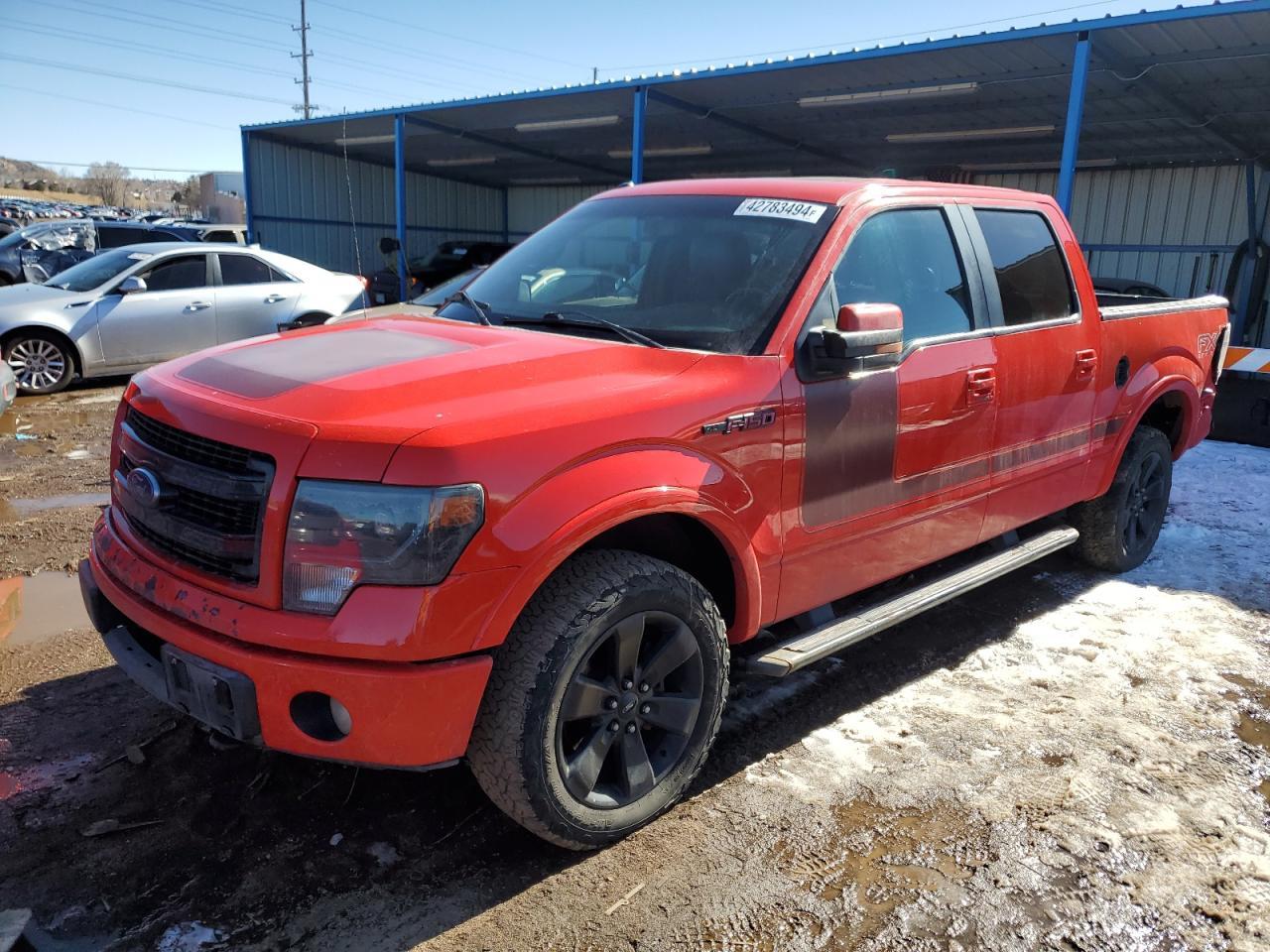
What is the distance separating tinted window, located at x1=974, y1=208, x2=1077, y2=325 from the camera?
13.1 ft

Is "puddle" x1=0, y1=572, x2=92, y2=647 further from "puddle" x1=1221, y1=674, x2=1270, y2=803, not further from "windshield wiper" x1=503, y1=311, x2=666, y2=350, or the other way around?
Result: "puddle" x1=1221, y1=674, x2=1270, y2=803

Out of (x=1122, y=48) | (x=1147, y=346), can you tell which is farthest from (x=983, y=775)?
(x=1122, y=48)

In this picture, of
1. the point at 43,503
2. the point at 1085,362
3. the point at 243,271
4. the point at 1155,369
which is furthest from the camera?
the point at 243,271

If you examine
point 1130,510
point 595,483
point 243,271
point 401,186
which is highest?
point 401,186

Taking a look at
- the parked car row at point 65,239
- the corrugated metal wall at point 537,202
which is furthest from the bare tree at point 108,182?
the parked car row at point 65,239

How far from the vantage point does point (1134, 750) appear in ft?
11.3

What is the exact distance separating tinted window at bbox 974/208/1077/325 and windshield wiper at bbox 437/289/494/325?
2.14m

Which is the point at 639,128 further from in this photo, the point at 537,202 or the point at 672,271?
the point at 537,202

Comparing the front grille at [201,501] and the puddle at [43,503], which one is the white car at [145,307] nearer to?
the puddle at [43,503]

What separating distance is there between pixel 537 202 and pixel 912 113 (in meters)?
15.4

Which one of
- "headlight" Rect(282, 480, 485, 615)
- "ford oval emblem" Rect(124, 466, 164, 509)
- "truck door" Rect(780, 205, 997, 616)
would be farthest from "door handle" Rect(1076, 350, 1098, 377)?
"ford oval emblem" Rect(124, 466, 164, 509)

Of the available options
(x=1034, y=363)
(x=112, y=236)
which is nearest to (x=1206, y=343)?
(x=1034, y=363)

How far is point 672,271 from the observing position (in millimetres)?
3395

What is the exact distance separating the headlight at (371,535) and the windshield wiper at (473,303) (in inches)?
51.0
